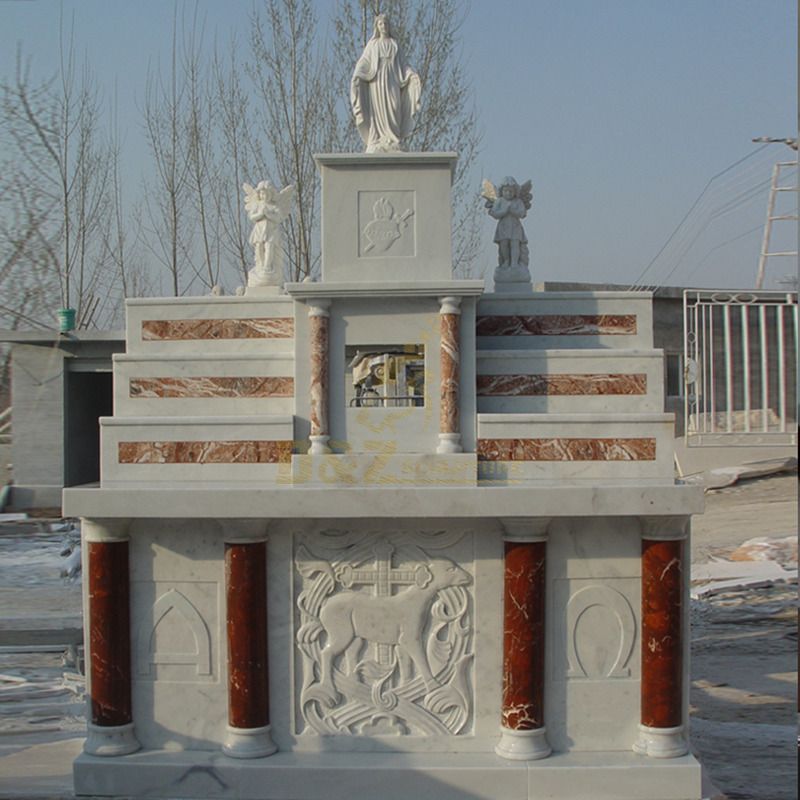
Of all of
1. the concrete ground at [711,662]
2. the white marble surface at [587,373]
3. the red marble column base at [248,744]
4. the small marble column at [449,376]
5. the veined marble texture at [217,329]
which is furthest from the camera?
the concrete ground at [711,662]

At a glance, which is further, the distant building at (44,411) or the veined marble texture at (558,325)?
the distant building at (44,411)

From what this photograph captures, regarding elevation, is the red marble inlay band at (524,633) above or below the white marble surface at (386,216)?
below

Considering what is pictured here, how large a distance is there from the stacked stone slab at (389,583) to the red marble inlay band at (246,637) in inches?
0.6

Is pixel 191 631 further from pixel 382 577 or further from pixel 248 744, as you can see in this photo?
pixel 382 577

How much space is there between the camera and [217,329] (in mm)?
8484

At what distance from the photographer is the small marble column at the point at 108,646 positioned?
7887 mm

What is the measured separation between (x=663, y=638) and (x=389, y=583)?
81.6 inches

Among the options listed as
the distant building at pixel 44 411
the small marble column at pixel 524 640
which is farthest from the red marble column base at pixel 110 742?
the distant building at pixel 44 411

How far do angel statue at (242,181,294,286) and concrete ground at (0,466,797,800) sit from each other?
14.2 feet

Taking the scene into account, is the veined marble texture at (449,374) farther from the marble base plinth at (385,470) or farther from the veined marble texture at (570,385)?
the veined marble texture at (570,385)

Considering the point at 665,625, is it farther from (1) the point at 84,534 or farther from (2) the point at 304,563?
(1) the point at 84,534

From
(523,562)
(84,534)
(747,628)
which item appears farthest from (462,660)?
(747,628)

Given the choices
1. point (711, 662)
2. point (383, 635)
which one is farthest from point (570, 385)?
point (711, 662)

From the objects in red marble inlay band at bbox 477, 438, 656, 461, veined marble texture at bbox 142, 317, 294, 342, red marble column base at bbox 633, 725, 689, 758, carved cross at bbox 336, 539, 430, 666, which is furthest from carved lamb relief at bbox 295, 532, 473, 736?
veined marble texture at bbox 142, 317, 294, 342
